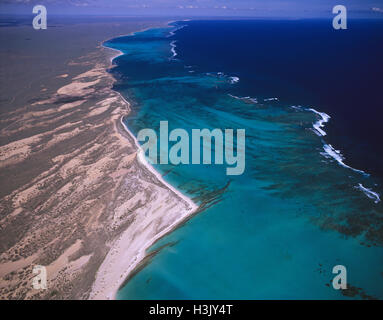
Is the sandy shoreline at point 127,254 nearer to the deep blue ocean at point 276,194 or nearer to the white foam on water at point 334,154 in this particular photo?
the deep blue ocean at point 276,194

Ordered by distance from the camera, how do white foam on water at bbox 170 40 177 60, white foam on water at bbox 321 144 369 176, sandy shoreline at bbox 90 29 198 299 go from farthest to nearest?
white foam on water at bbox 170 40 177 60, white foam on water at bbox 321 144 369 176, sandy shoreline at bbox 90 29 198 299

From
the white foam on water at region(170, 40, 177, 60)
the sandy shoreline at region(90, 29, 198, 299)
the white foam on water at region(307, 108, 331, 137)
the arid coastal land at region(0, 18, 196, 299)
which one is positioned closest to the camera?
the sandy shoreline at region(90, 29, 198, 299)

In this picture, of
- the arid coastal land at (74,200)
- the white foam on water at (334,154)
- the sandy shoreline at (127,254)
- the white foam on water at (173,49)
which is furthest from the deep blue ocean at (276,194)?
the white foam on water at (173,49)

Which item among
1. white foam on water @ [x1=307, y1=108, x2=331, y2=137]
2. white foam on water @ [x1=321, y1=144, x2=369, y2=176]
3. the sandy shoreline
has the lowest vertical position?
the sandy shoreline

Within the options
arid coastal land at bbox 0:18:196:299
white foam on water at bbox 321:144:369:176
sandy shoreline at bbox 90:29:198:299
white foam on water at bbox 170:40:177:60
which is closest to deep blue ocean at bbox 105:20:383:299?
white foam on water at bbox 321:144:369:176

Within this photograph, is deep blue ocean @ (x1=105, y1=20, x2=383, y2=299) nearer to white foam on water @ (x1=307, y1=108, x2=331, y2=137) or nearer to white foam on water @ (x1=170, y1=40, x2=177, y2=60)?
white foam on water @ (x1=307, y1=108, x2=331, y2=137)
